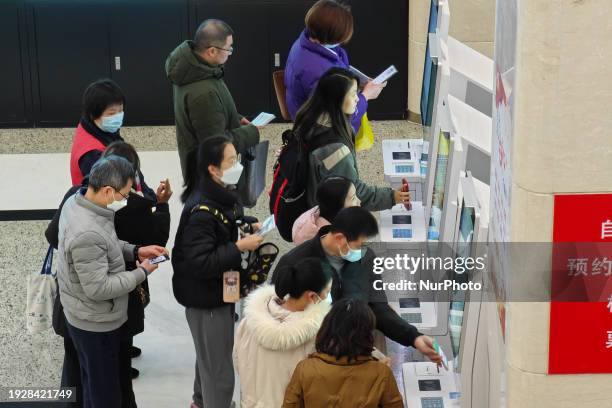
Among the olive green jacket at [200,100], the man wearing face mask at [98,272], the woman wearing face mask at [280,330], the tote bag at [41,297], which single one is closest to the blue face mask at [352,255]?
the woman wearing face mask at [280,330]

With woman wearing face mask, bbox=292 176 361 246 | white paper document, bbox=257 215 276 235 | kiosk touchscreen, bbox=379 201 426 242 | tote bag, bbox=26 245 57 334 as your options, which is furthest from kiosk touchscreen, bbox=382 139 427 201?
tote bag, bbox=26 245 57 334

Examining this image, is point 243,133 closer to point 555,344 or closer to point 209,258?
point 209,258

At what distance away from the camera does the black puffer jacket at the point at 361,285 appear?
4484 mm

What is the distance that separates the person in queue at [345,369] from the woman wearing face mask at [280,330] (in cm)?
23

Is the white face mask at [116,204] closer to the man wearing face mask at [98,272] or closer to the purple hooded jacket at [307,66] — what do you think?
the man wearing face mask at [98,272]

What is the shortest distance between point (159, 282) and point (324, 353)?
12.8ft

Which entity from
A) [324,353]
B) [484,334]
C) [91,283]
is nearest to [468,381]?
[484,334]

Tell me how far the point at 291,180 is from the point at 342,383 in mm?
2224

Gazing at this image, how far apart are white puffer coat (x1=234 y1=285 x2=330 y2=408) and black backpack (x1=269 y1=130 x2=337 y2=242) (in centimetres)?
165

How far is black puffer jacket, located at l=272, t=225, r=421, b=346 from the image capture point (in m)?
4.48

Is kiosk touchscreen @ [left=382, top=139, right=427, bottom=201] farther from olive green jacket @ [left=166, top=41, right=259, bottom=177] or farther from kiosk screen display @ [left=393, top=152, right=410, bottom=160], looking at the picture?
olive green jacket @ [left=166, top=41, right=259, bottom=177]

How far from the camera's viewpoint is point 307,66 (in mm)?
6711

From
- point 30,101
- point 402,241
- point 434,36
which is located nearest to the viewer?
point 402,241

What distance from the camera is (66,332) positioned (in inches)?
206
